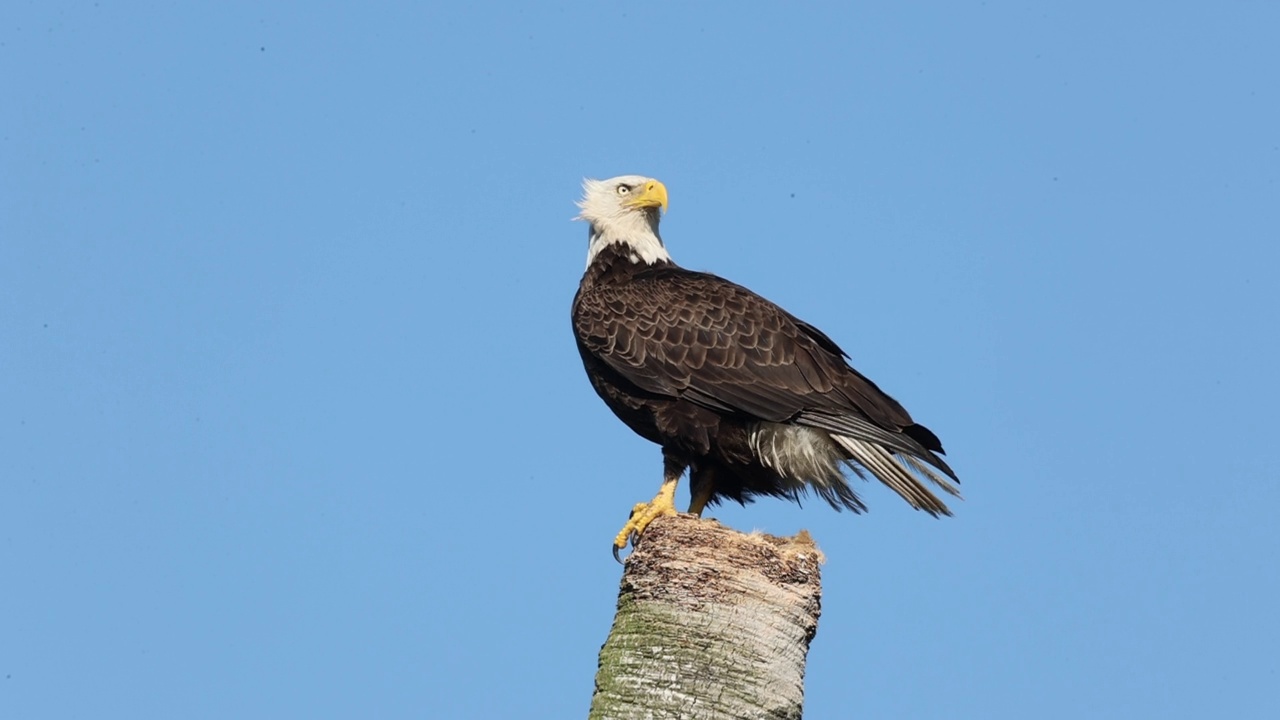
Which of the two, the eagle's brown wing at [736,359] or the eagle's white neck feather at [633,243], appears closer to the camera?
the eagle's brown wing at [736,359]

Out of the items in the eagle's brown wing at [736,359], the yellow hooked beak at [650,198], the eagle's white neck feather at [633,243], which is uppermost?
the yellow hooked beak at [650,198]

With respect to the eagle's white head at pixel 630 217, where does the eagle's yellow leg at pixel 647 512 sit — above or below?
below

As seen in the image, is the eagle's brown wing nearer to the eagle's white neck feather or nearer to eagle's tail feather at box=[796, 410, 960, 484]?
eagle's tail feather at box=[796, 410, 960, 484]

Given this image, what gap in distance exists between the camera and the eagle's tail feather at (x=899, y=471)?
8.30 m

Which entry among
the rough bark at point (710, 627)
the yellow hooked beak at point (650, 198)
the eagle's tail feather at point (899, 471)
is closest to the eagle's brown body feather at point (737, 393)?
the eagle's tail feather at point (899, 471)

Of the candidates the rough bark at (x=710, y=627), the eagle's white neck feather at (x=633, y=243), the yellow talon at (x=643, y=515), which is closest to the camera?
the rough bark at (x=710, y=627)

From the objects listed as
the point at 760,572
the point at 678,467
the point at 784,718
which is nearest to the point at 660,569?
the point at 760,572

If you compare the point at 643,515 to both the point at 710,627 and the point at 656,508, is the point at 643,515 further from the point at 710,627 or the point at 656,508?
the point at 710,627

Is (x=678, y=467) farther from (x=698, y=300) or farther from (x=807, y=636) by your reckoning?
(x=807, y=636)

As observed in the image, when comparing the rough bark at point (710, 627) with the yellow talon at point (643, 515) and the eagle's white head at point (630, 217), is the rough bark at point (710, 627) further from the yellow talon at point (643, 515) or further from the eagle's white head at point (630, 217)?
the eagle's white head at point (630, 217)

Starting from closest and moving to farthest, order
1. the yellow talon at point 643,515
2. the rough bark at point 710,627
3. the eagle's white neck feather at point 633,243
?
the rough bark at point 710,627 → the yellow talon at point 643,515 → the eagle's white neck feather at point 633,243

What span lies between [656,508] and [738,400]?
844 mm

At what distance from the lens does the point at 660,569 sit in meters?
6.04

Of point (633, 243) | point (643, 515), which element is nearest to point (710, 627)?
point (643, 515)
